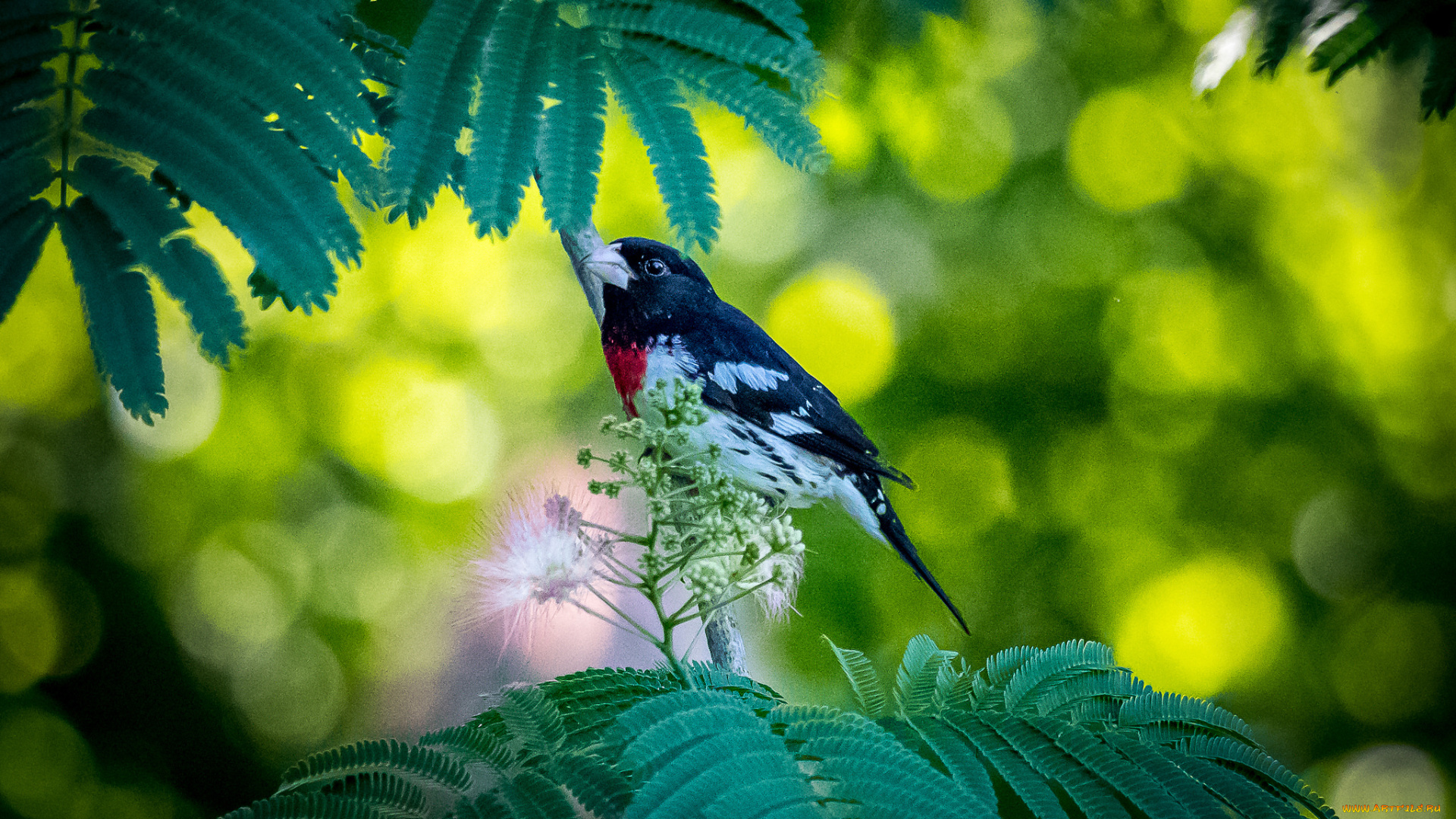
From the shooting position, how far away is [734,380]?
1414 mm

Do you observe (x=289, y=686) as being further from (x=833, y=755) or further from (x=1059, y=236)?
(x=1059, y=236)

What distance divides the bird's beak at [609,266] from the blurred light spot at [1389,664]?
222 centimetres

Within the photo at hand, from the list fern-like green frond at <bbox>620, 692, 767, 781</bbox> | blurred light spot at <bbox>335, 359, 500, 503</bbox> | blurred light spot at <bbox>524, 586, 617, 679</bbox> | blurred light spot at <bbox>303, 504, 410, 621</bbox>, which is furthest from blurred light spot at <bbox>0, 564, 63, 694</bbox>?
fern-like green frond at <bbox>620, 692, 767, 781</bbox>

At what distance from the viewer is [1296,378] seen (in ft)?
7.51

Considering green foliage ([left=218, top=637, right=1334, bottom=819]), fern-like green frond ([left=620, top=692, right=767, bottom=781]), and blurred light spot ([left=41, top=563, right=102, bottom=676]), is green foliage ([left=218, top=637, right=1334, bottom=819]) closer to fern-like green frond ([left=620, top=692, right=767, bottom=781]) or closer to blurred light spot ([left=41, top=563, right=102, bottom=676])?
fern-like green frond ([left=620, top=692, right=767, bottom=781])

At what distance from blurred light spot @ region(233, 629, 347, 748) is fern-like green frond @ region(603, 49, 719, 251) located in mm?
1527

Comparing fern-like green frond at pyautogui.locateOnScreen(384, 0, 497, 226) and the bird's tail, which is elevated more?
fern-like green frond at pyautogui.locateOnScreen(384, 0, 497, 226)

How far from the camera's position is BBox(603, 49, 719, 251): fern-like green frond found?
2.99 ft

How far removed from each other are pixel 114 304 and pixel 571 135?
476 millimetres

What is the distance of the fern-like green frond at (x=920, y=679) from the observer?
0.93 metres

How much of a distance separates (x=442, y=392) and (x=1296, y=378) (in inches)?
94.9

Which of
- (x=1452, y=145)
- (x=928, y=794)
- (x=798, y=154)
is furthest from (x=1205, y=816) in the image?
(x=1452, y=145)

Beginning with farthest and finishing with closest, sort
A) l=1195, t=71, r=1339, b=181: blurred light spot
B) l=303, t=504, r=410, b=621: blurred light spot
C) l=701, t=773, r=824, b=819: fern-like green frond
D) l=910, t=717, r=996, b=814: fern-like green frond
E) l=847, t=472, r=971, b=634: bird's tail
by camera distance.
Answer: l=1195, t=71, r=1339, b=181: blurred light spot, l=303, t=504, r=410, b=621: blurred light spot, l=847, t=472, r=971, b=634: bird's tail, l=910, t=717, r=996, b=814: fern-like green frond, l=701, t=773, r=824, b=819: fern-like green frond

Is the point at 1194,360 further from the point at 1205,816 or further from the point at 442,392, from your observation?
the point at 442,392
